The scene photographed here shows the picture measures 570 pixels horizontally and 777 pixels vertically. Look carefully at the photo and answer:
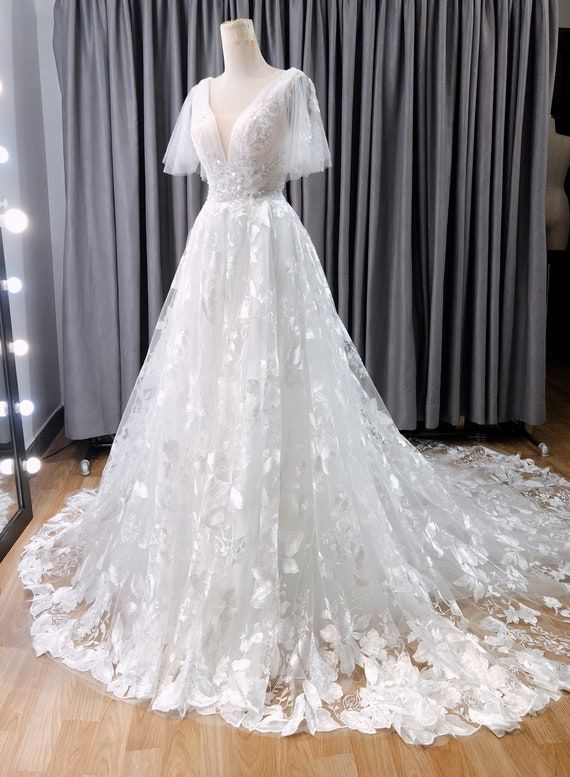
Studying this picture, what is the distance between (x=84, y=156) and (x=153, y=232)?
1.35ft

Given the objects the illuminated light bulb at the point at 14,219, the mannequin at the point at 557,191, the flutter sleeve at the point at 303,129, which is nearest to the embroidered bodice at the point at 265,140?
the flutter sleeve at the point at 303,129

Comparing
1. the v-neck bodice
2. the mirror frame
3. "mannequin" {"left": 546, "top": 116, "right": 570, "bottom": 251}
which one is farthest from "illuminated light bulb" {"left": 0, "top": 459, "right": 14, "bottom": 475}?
"mannequin" {"left": 546, "top": 116, "right": 570, "bottom": 251}

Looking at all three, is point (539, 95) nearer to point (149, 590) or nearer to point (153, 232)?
point (153, 232)

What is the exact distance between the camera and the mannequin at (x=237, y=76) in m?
1.91

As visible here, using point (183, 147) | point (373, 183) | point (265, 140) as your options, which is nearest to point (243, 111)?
point (265, 140)

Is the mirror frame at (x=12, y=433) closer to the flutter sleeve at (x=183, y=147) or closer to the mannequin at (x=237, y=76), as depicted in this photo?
the flutter sleeve at (x=183, y=147)

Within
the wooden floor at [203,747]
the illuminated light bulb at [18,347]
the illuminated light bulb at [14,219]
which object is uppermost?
the illuminated light bulb at [14,219]

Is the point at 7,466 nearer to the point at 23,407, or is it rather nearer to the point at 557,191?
the point at 23,407

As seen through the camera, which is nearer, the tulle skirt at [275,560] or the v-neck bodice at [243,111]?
the tulle skirt at [275,560]

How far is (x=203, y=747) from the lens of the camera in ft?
4.95

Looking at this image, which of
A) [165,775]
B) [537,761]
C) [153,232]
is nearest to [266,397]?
[165,775]

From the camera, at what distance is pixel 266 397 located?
1805 millimetres

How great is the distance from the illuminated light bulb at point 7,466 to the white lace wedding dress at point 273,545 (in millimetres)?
397

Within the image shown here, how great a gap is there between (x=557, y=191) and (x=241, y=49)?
2424 millimetres
